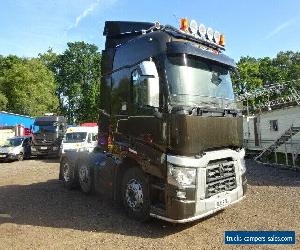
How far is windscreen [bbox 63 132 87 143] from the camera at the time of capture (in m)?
20.8

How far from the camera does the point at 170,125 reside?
20.6ft

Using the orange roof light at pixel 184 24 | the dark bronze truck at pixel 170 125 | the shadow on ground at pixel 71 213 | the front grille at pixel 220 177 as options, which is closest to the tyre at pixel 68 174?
the shadow on ground at pixel 71 213

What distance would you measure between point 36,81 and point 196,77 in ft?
169

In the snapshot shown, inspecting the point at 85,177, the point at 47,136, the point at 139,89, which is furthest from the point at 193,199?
the point at 47,136

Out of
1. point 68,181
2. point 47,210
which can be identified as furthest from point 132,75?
point 68,181

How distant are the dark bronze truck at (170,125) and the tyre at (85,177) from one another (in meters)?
1.23

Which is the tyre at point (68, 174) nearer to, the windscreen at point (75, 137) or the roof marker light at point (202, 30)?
the roof marker light at point (202, 30)

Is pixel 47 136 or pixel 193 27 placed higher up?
pixel 193 27

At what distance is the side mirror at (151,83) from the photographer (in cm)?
625

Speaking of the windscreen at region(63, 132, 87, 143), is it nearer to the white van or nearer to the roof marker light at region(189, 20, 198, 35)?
the white van

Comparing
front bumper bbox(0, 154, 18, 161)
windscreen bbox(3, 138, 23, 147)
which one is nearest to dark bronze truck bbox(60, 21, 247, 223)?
front bumper bbox(0, 154, 18, 161)

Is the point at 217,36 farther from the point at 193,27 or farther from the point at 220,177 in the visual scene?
the point at 220,177

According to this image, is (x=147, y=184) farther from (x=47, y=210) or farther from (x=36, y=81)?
(x=36, y=81)

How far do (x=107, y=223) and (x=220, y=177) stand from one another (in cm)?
267
